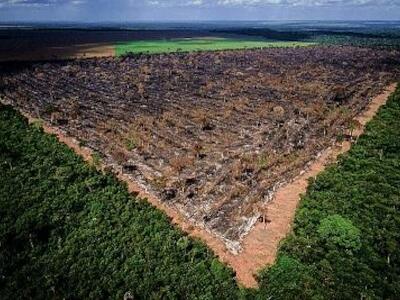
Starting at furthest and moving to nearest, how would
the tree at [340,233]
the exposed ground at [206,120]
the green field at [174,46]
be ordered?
the green field at [174,46] → the exposed ground at [206,120] → the tree at [340,233]

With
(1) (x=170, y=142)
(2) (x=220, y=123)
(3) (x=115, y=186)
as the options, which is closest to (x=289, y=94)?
(2) (x=220, y=123)

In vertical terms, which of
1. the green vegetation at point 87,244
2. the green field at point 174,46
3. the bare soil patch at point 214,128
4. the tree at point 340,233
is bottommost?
the green vegetation at point 87,244

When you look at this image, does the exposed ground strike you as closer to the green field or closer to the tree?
the tree

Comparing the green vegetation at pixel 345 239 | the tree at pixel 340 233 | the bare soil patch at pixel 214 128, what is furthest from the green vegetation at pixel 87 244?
the tree at pixel 340 233

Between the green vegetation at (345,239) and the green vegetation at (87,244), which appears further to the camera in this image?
the green vegetation at (87,244)

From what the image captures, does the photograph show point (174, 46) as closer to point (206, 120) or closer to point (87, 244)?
point (206, 120)

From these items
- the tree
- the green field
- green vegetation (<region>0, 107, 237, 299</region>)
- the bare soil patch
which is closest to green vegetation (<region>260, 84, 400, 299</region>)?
the tree

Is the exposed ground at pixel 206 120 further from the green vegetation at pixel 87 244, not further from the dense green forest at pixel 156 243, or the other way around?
the dense green forest at pixel 156 243
